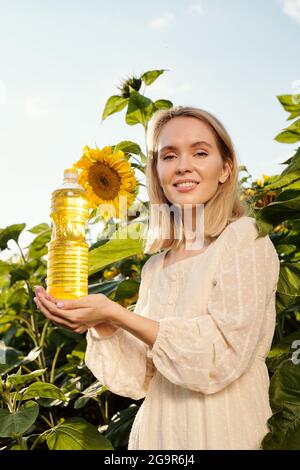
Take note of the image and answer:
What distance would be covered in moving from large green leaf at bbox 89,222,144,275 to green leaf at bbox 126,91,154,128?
41cm

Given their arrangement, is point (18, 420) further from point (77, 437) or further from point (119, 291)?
point (119, 291)

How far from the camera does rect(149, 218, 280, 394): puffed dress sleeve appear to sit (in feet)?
4.53

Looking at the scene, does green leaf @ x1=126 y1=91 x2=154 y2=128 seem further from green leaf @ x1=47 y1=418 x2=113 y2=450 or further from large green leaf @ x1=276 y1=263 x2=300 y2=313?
green leaf @ x1=47 y1=418 x2=113 y2=450

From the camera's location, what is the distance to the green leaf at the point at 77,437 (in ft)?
6.14

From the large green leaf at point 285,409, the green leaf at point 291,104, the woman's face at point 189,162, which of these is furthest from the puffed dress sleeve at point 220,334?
the green leaf at point 291,104

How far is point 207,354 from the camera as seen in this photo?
138 centimetres

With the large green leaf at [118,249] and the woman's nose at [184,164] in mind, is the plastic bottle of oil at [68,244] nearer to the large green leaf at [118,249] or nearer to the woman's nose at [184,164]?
the woman's nose at [184,164]

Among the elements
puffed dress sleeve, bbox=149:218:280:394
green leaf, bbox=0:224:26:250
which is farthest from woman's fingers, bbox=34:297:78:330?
green leaf, bbox=0:224:26:250

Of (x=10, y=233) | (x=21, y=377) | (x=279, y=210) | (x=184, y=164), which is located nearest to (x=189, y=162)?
(x=184, y=164)

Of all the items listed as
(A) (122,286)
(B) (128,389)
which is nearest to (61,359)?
(A) (122,286)

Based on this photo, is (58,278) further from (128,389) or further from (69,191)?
(128,389)

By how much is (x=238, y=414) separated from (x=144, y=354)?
0.27 metres

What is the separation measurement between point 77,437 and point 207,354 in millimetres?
685

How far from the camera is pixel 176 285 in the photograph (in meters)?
1.59
